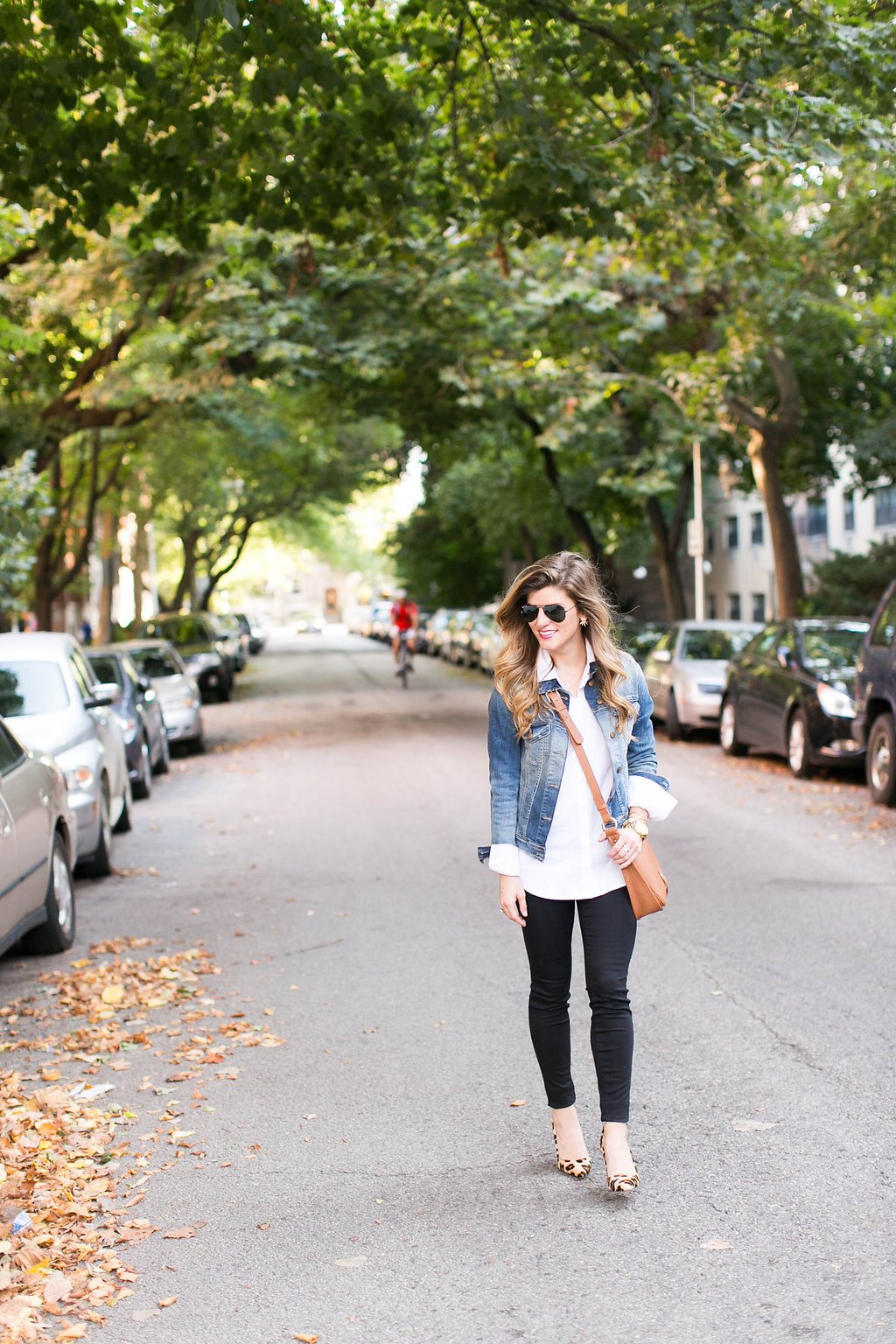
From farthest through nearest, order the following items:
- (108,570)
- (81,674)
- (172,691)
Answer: (108,570)
(172,691)
(81,674)

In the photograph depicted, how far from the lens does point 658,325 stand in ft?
59.3

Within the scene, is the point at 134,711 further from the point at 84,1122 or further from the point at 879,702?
the point at 84,1122

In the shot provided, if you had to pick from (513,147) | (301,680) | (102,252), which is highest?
(102,252)

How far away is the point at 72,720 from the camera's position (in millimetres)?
10078

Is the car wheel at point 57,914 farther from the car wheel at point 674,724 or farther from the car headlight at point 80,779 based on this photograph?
the car wheel at point 674,724

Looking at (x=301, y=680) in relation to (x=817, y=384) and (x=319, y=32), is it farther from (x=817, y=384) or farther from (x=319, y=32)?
(x=319, y=32)

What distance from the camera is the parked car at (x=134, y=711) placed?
13992mm

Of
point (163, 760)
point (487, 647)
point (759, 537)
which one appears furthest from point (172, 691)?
point (759, 537)

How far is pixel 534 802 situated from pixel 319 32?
5.81m

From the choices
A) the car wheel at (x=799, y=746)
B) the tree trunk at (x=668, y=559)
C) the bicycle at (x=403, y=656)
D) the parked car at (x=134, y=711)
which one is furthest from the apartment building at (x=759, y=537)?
the parked car at (x=134, y=711)

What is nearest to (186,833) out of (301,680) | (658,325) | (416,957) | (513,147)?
(416,957)

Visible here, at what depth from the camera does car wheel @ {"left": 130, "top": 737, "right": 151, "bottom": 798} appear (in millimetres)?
14391

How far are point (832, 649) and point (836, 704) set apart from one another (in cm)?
132

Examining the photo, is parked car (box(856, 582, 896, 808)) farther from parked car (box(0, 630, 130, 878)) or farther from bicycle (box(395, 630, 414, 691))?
bicycle (box(395, 630, 414, 691))
